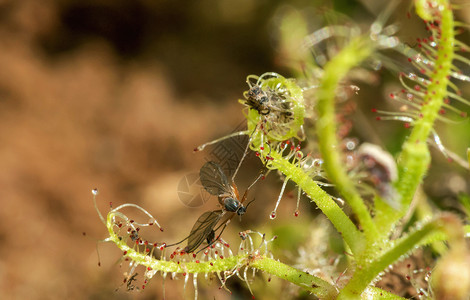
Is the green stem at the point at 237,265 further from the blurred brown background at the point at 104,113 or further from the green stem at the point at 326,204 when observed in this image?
the blurred brown background at the point at 104,113

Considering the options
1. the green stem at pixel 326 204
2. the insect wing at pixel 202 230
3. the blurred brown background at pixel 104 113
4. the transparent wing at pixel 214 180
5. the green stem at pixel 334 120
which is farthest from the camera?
the blurred brown background at pixel 104 113

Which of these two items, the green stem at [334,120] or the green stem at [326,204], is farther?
the green stem at [326,204]

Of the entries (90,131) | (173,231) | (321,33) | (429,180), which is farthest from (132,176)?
(429,180)

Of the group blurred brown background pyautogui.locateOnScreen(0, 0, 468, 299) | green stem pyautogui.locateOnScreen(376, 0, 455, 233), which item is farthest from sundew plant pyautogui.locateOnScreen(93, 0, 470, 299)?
blurred brown background pyautogui.locateOnScreen(0, 0, 468, 299)

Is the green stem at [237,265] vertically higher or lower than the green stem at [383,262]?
higher

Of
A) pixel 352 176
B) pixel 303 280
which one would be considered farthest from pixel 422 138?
pixel 303 280

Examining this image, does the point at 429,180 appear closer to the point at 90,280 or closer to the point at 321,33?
the point at 321,33

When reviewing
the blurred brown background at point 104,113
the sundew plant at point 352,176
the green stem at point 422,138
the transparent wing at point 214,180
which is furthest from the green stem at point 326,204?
the blurred brown background at point 104,113

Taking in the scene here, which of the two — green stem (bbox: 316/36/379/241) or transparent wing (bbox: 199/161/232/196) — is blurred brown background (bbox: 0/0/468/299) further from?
green stem (bbox: 316/36/379/241)
